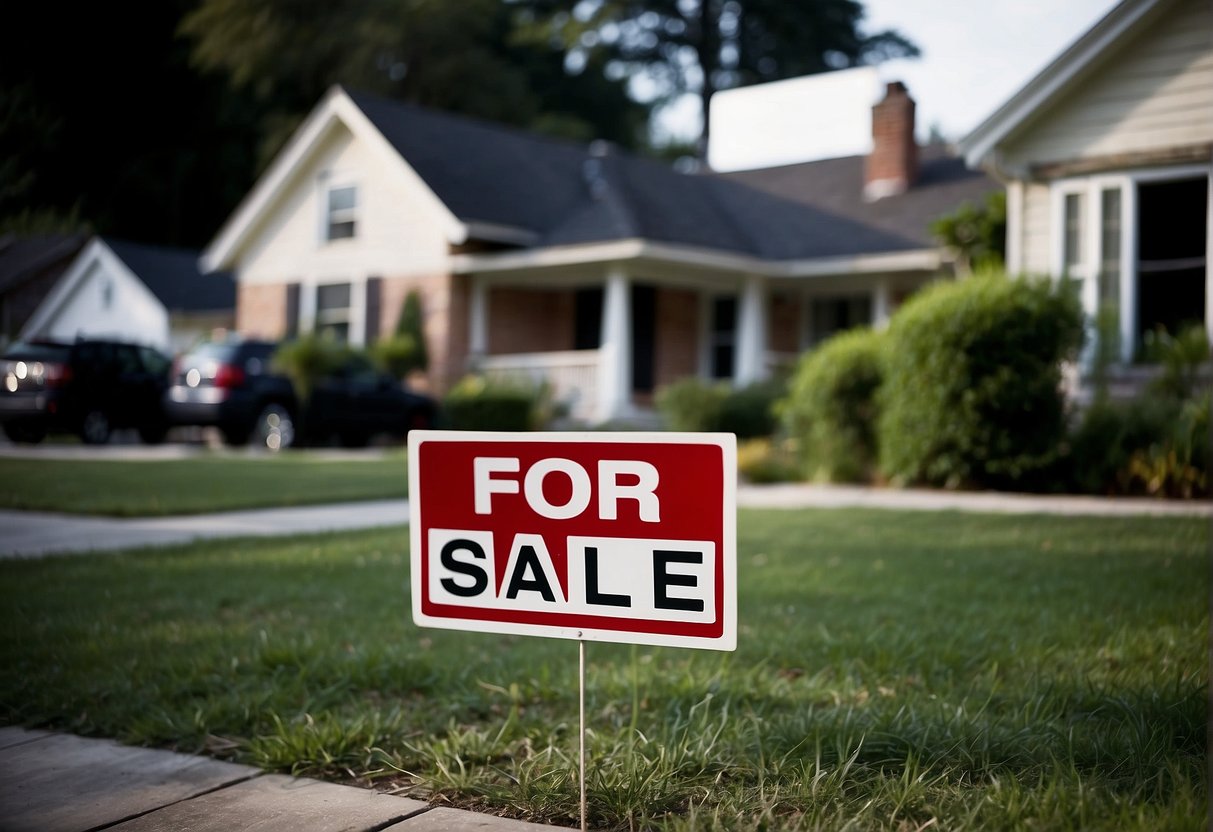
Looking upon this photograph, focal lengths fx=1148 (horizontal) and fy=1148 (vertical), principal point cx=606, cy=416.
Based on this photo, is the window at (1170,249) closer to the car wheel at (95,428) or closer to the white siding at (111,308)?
the car wheel at (95,428)

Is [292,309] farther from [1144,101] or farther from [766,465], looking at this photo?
[1144,101]

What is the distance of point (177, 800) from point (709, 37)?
35.1 metres

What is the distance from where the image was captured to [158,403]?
63.2 ft

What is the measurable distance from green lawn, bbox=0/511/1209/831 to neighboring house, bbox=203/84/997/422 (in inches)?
548

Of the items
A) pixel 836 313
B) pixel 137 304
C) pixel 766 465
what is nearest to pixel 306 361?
pixel 766 465

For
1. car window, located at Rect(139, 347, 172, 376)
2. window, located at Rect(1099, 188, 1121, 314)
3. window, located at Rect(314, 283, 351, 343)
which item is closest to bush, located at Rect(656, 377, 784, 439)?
window, located at Rect(1099, 188, 1121, 314)

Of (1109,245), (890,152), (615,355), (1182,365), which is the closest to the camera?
(1182,365)

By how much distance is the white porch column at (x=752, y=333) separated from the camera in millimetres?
21109

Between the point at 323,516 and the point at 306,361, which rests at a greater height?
the point at 306,361

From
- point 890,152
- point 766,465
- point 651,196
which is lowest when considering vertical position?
point 766,465

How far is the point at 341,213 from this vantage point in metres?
23.8

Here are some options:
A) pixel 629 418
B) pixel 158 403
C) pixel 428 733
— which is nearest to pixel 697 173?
pixel 629 418

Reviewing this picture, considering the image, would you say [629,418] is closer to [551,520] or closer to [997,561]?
[997,561]

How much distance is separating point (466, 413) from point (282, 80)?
22.4 meters
